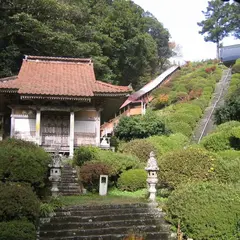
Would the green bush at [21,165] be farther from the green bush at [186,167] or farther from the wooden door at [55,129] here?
the wooden door at [55,129]

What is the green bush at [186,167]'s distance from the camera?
12.6 metres

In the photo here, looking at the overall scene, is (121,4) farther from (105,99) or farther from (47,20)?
(105,99)

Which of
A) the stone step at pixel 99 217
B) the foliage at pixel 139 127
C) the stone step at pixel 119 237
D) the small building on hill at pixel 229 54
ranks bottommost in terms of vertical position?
the stone step at pixel 119 237

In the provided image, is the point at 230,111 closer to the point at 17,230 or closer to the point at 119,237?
the point at 119,237

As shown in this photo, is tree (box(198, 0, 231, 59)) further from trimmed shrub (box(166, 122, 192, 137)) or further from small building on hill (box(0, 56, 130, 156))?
small building on hill (box(0, 56, 130, 156))

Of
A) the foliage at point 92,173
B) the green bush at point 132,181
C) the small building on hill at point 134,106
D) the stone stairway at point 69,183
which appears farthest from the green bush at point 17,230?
the small building on hill at point 134,106

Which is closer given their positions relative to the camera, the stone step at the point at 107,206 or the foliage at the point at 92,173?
the stone step at the point at 107,206

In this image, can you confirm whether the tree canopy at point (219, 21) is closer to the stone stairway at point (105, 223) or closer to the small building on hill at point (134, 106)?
the small building on hill at point (134, 106)

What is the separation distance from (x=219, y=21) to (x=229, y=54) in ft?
25.6

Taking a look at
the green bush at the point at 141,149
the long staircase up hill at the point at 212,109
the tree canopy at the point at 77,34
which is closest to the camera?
the green bush at the point at 141,149

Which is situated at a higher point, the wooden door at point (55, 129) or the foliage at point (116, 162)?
the wooden door at point (55, 129)

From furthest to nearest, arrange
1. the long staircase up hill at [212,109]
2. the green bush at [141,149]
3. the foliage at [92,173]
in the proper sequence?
the long staircase up hill at [212,109]
the green bush at [141,149]
the foliage at [92,173]

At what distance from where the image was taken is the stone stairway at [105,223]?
9539 mm

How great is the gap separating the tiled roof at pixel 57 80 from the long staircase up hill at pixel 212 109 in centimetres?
1015
